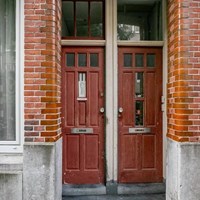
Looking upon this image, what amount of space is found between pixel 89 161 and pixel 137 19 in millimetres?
2645

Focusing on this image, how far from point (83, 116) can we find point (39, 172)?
55.6 inches

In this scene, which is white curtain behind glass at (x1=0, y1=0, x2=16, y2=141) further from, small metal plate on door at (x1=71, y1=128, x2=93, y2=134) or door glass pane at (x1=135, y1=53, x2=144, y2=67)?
door glass pane at (x1=135, y1=53, x2=144, y2=67)

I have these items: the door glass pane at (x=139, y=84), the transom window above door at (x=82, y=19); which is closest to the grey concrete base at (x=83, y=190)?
the door glass pane at (x=139, y=84)

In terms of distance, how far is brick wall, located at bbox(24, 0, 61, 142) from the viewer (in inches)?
134

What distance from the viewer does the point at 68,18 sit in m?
4.53

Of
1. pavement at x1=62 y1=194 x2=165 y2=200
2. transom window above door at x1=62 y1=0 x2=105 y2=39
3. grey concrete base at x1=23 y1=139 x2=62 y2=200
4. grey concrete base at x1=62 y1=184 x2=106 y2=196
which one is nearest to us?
grey concrete base at x1=23 y1=139 x2=62 y2=200

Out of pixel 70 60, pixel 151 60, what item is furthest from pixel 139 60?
pixel 70 60

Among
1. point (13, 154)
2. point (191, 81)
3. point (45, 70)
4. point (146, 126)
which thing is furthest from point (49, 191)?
point (191, 81)

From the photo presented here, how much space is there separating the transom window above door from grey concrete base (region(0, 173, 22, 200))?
2.42 m

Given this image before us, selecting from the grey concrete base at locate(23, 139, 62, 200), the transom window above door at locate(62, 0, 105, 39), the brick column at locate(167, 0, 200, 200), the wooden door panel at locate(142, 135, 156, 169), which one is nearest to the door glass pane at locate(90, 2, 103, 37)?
the transom window above door at locate(62, 0, 105, 39)

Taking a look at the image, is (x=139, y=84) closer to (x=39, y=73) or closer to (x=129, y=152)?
(x=129, y=152)

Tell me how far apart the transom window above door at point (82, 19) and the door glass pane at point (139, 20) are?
0.35 meters

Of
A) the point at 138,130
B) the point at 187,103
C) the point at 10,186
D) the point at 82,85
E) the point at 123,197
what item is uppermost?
the point at 82,85

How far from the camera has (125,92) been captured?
4.55 metres
